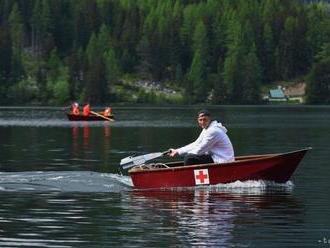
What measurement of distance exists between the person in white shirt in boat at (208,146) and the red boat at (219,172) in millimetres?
617

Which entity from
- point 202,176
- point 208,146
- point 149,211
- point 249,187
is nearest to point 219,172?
point 202,176

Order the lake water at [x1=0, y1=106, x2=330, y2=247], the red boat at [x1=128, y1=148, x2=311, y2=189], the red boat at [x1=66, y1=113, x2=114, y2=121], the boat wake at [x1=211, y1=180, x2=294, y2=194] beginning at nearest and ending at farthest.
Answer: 1. the lake water at [x1=0, y1=106, x2=330, y2=247]
2. the red boat at [x1=128, y1=148, x2=311, y2=189]
3. the boat wake at [x1=211, y1=180, x2=294, y2=194]
4. the red boat at [x1=66, y1=113, x2=114, y2=121]

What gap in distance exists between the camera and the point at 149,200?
35.9 metres

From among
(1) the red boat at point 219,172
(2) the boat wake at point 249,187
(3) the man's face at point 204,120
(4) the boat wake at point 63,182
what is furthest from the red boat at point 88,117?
(3) the man's face at point 204,120

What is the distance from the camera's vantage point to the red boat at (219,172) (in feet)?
125

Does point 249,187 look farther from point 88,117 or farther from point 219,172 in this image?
point 88,117

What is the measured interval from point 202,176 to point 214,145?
1325 millimetres

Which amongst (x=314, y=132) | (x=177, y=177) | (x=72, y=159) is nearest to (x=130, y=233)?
(x=177, y=177)

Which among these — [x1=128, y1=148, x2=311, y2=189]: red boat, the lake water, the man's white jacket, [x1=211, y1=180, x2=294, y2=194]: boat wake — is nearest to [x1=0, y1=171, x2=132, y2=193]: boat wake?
the lake water

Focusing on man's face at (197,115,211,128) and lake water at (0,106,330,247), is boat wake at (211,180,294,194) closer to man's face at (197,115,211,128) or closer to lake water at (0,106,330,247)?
lake water at (0,106,330,247)

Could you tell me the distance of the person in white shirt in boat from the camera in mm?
38000

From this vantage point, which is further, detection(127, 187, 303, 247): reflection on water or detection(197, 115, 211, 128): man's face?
detection(197, 115, 211, 128): man's face

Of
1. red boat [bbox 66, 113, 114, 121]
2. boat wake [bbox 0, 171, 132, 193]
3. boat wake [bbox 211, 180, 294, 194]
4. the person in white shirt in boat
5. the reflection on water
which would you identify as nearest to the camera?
the reflection on water

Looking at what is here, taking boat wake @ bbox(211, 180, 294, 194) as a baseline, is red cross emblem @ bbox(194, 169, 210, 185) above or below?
above
